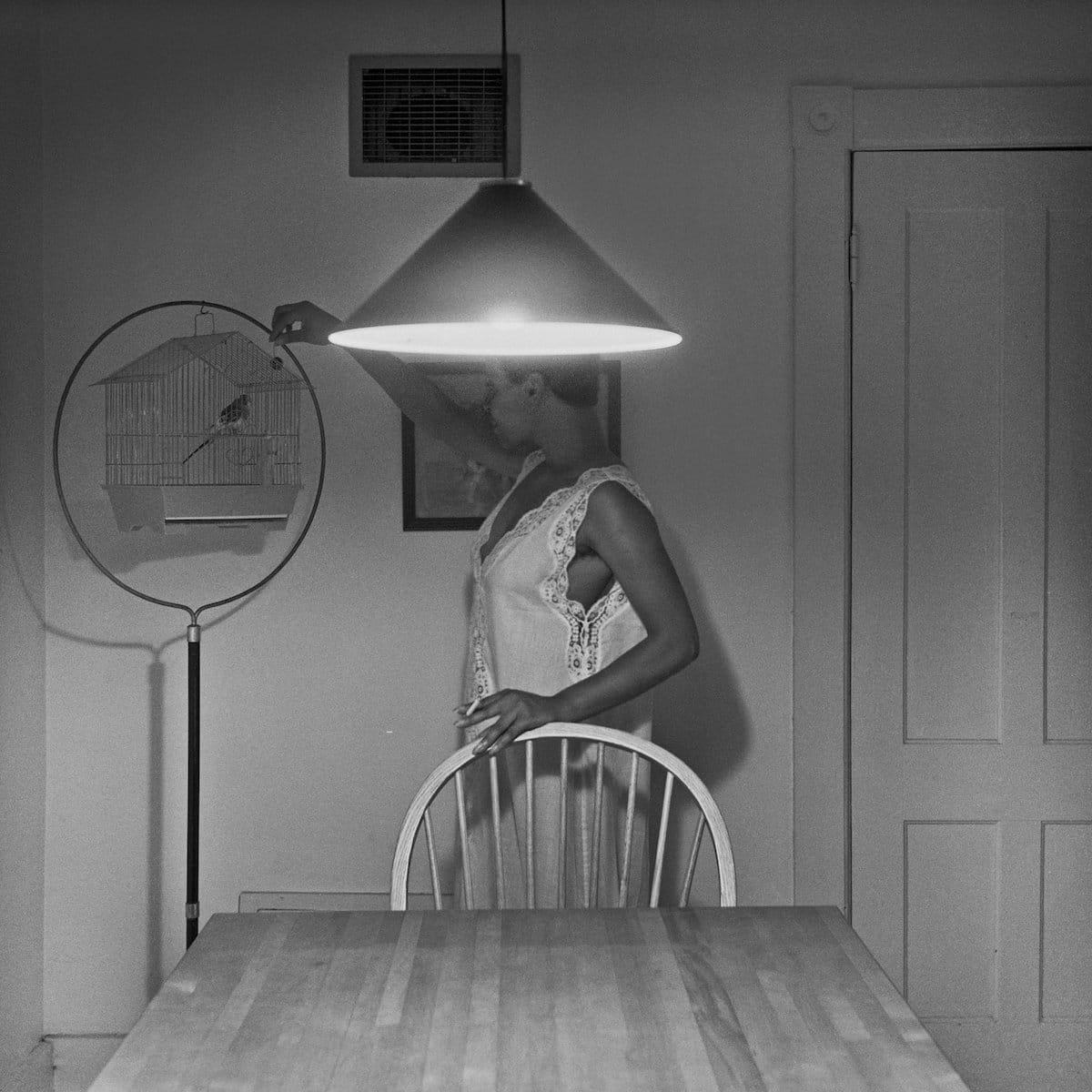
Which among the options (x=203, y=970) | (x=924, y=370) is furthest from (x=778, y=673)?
(x=203, y=970)

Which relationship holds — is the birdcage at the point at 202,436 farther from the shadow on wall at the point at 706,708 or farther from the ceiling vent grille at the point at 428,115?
the shadow on wall at the point at 706,708

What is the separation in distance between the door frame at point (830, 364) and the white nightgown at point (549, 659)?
2.32 feet

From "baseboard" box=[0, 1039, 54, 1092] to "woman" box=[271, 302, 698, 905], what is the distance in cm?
120

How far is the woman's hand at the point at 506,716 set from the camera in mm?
2189

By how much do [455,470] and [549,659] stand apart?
0.74 m

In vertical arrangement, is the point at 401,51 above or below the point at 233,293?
above

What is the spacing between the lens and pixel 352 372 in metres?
3.18

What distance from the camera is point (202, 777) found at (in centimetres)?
321

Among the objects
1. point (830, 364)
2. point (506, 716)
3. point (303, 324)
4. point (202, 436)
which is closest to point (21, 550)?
point (202, 436)

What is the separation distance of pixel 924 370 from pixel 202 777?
73.8 inches

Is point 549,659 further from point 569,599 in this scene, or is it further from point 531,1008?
point 531,1008

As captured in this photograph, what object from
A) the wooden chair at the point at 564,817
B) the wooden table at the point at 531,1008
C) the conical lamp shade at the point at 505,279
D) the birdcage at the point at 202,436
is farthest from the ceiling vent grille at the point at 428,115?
the wooden table at the point at 531,1008

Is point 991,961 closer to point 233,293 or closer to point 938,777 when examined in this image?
point 938,777

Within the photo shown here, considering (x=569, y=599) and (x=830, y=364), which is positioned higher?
(x=830, y=364)
